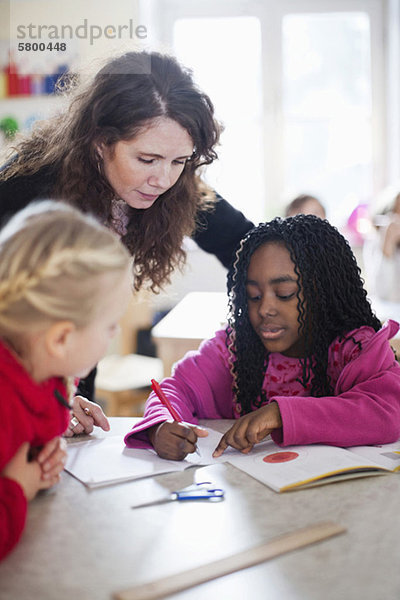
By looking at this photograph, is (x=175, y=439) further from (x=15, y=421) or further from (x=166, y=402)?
(x=15, y=421)

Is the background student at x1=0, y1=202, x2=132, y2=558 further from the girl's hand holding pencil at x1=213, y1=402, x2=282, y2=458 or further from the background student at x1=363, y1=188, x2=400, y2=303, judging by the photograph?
the background student at x1=363, y1=188, x2=400, y2=303

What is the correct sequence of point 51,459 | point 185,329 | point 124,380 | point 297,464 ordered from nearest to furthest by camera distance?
point 51,459 < point 297,464 < point 185,329 < point 124,380

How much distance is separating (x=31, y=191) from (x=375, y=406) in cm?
79

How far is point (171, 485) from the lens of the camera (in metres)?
0.91

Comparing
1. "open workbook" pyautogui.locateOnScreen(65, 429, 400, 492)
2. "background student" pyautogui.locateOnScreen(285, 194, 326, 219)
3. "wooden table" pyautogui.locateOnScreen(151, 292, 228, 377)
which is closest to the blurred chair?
"wooden table" pyautogui.locateOnScreen(151, 292, 228, 377)

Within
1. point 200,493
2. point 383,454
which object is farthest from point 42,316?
point 383,454

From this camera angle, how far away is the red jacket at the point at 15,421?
729 mm

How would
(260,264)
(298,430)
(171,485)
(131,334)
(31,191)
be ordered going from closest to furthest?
1. (171,485)
2. (298,430)
3. (260,264)
4. (31,191)
5. (131,334)

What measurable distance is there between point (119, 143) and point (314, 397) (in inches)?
24.5

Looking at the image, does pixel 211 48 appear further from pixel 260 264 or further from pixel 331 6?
pixel 260 264

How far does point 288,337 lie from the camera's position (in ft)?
4.14

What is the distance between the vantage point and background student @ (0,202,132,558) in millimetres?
745

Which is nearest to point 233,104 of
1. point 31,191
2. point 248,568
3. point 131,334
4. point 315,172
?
point 315,172

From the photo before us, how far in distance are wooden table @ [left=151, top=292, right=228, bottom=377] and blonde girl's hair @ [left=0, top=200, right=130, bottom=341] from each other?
1.18 metres
